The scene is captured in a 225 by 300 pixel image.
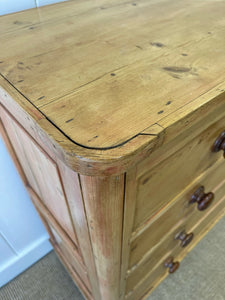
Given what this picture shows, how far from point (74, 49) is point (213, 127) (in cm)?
31

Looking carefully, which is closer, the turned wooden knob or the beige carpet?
the turned wooden knob

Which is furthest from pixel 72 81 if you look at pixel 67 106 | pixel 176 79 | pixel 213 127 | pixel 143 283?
pixel 143 283

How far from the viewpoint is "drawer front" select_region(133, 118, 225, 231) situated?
0.41 m

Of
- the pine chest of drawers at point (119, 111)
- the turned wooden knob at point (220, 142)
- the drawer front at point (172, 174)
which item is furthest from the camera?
the turned wooden knob at point (220, 142)

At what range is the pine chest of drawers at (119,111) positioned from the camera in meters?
0.31

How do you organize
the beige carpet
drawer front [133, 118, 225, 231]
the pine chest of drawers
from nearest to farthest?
the pine chest of drawers, drawer front [133, 118, 225, 231], the beige carpet

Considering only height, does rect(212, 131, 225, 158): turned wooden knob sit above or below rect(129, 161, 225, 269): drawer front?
above

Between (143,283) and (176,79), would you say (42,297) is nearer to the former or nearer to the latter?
(143,283)

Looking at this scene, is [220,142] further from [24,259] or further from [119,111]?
[24,259]

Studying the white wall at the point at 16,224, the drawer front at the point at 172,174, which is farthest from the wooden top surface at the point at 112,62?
the white wall at the point at 16,224

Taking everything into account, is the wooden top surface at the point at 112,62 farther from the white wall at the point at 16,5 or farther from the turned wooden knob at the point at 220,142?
the turned wooden knob at the point at 220,142

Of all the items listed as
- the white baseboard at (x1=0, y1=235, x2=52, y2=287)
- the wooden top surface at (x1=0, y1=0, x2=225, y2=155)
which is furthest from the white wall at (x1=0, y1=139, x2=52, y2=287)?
the wooden top surface at (x1=0, y1=0, x2=225, y2=155)

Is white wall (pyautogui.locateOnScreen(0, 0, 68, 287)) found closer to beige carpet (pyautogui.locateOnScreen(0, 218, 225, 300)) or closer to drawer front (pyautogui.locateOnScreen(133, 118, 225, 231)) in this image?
beige carpet (pyautogui.locateOnScreen(0, 218, 225, 300))

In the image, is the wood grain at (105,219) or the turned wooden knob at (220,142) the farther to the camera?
the turned wooden knob at (220,142)
